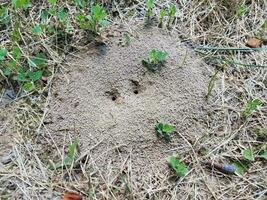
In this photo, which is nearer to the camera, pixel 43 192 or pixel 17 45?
pixel 43 192

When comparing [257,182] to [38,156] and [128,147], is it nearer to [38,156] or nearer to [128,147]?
[128,147]

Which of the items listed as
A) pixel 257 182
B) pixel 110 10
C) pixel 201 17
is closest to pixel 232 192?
pixel 257 182

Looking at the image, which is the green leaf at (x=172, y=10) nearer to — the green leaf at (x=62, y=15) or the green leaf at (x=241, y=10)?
the green leaf at (x=241, y=10)

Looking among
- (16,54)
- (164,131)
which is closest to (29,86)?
(16,54)

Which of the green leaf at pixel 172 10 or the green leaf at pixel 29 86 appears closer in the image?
the green leaf at pixel 29 86

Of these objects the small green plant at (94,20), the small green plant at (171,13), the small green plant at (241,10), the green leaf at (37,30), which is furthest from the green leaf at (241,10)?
the green leaf at (37,30)

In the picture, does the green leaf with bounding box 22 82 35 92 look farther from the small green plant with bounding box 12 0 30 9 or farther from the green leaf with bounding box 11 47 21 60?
the small green plant with bounding box 12 0 30 9
